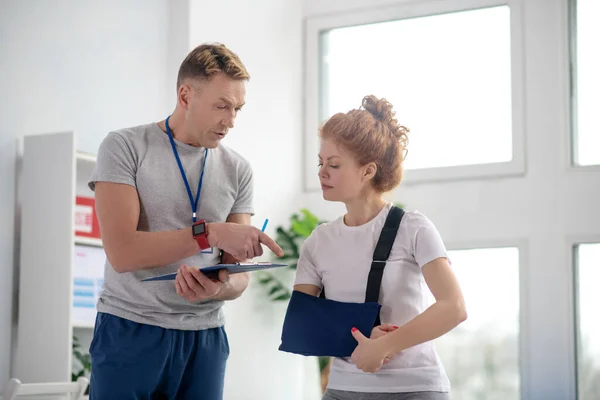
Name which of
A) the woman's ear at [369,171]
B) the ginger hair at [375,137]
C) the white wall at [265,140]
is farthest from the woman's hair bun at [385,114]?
the white wall at [265,140]

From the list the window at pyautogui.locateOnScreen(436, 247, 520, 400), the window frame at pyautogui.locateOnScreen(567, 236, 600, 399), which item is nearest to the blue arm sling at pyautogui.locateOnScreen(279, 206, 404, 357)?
the window frame at pyautogui.locateOnScreen(567, 236, 600, 399)

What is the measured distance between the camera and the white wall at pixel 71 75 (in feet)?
12.3

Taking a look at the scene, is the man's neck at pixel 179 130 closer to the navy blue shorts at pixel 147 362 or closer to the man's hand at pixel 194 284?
the man's hand at pixel 194 284

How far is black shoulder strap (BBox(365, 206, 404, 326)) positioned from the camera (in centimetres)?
191

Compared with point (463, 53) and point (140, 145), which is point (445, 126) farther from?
point (140, 145)

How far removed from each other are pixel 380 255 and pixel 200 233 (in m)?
0.41

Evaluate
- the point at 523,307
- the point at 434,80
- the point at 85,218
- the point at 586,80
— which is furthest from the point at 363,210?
the point at 434,80

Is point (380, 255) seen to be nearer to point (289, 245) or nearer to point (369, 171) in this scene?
point (369, 171)

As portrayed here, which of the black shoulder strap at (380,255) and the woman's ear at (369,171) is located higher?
the woman's ear at (369,171)

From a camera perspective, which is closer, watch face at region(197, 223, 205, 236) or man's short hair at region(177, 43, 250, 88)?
watch face at region(197, 223, 205, 236)

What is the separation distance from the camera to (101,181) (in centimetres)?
196

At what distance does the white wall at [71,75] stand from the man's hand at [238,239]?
6.51ft

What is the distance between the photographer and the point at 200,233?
6.21 feet

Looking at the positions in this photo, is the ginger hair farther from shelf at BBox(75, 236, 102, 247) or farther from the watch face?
shelf at BBox(75, 236, 102, 247)
